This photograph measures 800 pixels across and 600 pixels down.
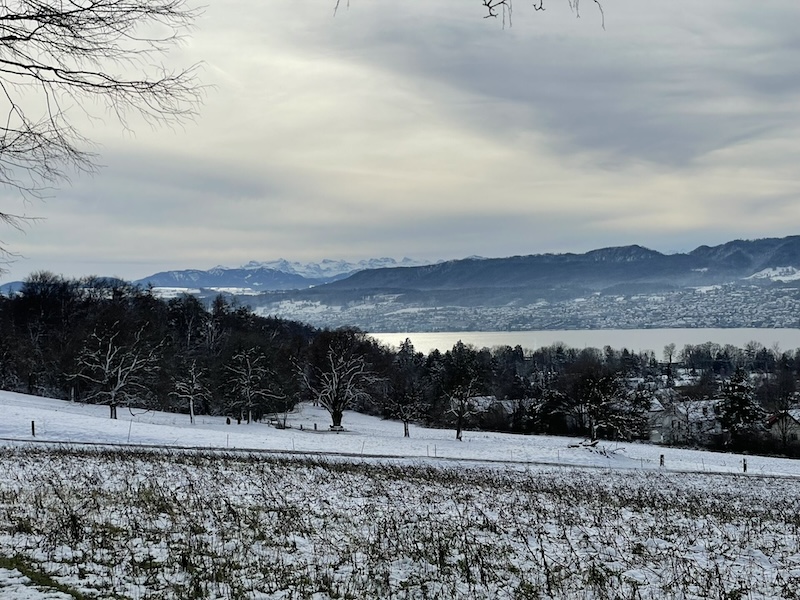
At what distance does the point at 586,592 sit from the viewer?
6238 millimetres

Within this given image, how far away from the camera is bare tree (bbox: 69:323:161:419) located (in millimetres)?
49969

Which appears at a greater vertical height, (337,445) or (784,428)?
(337,445)

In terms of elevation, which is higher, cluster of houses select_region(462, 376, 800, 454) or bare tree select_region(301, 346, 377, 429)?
bare tree select_region(301, 346, 377, 429)

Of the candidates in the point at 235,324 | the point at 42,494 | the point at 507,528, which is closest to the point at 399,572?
the point at 507,528

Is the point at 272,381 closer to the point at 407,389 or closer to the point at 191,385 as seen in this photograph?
the point at 191,385

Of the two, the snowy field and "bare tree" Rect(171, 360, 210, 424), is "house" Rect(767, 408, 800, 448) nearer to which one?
"bare tree" Rect(171, 360, 210, 424)

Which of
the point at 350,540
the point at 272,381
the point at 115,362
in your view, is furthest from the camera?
the point at 272,381

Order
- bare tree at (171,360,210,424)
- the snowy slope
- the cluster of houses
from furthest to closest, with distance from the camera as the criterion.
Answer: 1. the cluster of houses
2. bare tree at (171,360,210,424)
3. the snowy slope

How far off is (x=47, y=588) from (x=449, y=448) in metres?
37.4

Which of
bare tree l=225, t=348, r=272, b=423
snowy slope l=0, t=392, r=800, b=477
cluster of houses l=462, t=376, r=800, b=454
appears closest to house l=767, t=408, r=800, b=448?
cluster of houses l=462, t=376, r=800, b=454

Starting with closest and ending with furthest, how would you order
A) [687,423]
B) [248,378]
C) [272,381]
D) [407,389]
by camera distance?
[248,378]
[272,381]
[407,389]
[687,423]

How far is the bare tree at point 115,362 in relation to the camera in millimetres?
49969

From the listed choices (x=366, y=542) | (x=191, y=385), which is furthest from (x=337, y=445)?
(x=366, y=542)

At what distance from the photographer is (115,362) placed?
53.6 metres
